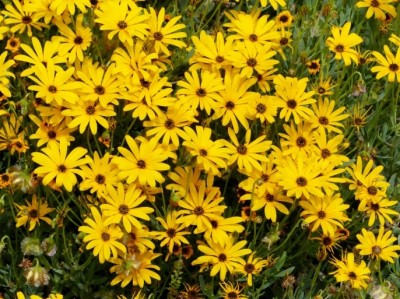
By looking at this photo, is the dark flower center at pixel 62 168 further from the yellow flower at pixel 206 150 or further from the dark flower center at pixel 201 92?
the dark flower center at pixel 201 92

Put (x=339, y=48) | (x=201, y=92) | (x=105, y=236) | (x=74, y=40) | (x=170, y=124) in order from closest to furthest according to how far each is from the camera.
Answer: (x=105, y=236) → (x=170, y=124) → (x=201, y=92) → (x=74, y=40) → (x=339, y=48)

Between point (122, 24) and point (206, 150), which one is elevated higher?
point (122, 24)

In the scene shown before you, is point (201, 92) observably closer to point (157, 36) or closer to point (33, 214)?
point (157, 36)

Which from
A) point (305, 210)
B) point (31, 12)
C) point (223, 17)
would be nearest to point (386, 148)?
point (305, 210)

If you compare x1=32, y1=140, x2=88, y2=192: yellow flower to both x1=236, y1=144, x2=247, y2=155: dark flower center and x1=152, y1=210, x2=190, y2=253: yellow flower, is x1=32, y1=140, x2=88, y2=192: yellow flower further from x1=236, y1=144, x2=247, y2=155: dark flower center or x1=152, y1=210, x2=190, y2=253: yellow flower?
x1=236, y1=144, x2=247, y2=155: dark flower center

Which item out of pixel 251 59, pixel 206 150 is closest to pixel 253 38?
pixel 251 59

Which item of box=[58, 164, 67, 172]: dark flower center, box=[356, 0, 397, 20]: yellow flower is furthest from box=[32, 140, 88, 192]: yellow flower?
box=[356, 0, 397, 20]: yellow flower

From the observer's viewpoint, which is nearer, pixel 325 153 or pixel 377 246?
pixel 377 246
